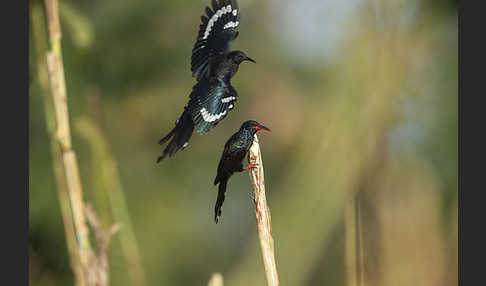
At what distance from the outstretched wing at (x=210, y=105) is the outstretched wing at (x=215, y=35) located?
0.04 meters

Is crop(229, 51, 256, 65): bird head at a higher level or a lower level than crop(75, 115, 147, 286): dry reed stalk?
higher

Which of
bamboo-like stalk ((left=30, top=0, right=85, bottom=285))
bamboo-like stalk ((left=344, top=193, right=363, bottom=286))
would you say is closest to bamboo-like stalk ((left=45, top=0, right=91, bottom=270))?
bamboo-like stalk ((left=30, top=0, right=85, bottom=285))

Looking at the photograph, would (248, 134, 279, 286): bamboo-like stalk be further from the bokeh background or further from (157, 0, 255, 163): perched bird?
the bokeh background

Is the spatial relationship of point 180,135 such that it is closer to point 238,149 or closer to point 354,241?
point 238,149

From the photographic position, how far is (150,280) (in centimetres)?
151

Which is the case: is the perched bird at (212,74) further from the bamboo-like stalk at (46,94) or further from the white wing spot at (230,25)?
the bamboo-like stalk at (46,94)

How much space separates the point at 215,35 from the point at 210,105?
141 mm

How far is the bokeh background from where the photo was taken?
1.14 meters

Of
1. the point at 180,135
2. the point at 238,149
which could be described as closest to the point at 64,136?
the point at 180,135

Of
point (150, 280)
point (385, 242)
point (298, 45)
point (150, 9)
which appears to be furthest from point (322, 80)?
point (150, 280)

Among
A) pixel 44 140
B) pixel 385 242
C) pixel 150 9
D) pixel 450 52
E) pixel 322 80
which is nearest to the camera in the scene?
pixel 385 242

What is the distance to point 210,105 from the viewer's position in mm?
884

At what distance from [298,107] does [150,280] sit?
0.64 meters

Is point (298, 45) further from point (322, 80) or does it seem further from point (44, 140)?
point (44, 140)
